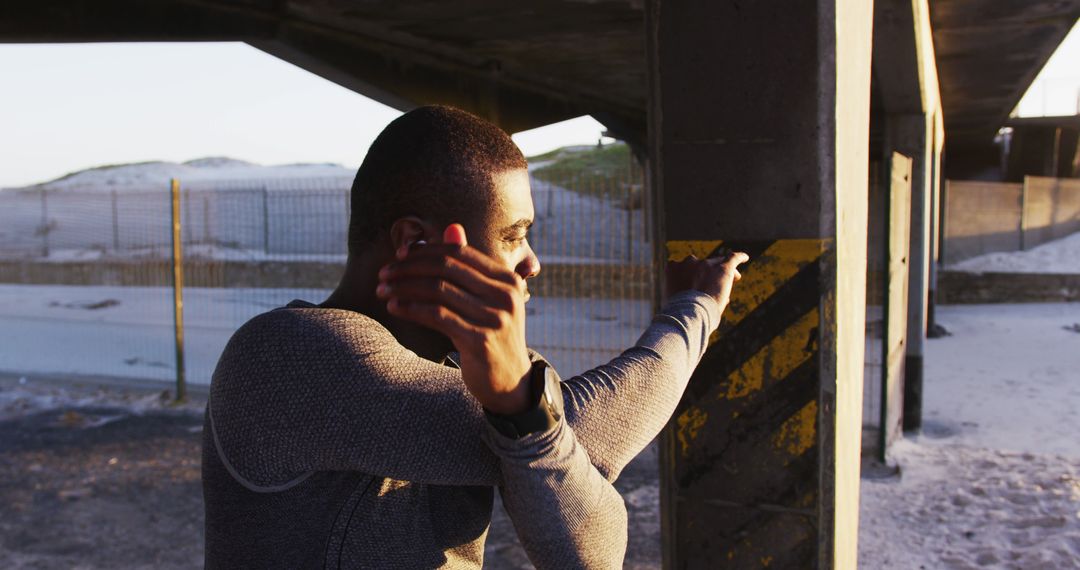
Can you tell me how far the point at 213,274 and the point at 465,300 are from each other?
1506 cm

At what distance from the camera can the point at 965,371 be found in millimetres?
11070

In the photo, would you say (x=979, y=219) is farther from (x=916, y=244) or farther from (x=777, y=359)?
(x=777, y=359)

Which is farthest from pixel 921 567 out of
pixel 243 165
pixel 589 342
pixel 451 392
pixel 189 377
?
pixel 243 165

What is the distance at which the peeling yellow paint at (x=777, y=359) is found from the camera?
3121 mm

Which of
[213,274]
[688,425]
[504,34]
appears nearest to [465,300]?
[688,425]

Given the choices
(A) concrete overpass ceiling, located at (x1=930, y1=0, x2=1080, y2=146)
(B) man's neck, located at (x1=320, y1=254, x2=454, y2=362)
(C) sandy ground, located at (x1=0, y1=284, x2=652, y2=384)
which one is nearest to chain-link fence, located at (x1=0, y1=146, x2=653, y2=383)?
(C) sandy ground, located at (x1=0, y1=284, x2=652, y2=384)

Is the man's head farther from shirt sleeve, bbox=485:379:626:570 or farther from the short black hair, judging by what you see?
shirt sleeve, bbox=485:379:626:570

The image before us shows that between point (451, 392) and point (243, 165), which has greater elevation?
point (243, 165)

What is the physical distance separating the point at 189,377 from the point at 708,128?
9517 mm

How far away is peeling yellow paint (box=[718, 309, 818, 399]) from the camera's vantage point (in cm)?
312

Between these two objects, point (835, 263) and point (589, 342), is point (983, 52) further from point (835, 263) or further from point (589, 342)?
point (835, 263)

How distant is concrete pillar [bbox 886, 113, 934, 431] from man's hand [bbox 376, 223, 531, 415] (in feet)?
25.2

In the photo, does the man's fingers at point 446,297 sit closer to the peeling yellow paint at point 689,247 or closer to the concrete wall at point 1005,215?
the peeling yellow paint at point 689,247

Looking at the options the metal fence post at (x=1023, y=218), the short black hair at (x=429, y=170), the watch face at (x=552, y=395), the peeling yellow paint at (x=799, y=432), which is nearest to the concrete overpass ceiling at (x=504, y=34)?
the peeling yellow paint at (x=799, y=432)
